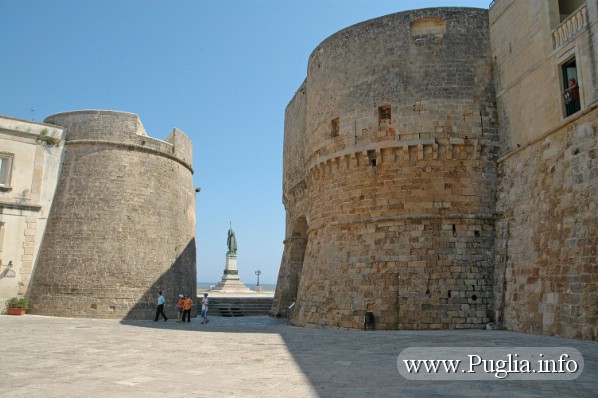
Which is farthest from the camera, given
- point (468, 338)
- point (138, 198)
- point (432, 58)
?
point (138, 198)

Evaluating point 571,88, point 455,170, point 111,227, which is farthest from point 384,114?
point 111,227

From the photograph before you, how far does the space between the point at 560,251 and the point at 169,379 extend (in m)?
8.02

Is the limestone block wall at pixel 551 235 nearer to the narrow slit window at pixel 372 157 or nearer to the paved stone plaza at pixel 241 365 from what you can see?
the paved stone plaza at pixel 241 365

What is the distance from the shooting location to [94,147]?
57.2 feet

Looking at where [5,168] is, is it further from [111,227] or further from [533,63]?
[533,63]

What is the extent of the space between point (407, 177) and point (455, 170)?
1234 millimetres

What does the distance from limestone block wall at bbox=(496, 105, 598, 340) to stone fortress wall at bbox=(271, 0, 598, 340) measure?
0.11 feet

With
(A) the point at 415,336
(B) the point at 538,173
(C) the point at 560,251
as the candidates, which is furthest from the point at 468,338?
(B) the point at 538,173

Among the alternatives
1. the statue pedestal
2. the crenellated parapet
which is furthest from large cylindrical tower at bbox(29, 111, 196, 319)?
the statue pedestal

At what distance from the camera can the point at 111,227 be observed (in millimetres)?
16656

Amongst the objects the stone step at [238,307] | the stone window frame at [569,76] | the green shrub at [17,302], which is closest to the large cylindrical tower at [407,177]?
the stone window frame at [569,76]

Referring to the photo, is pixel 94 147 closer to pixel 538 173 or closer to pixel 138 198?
Answer: pixel 138 198

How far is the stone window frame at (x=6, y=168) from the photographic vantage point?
643 inches

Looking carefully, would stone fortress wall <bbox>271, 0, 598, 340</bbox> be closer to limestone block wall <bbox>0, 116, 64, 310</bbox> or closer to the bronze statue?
limestone block wall <bbox>0, 116, 64, 310</bbox>
